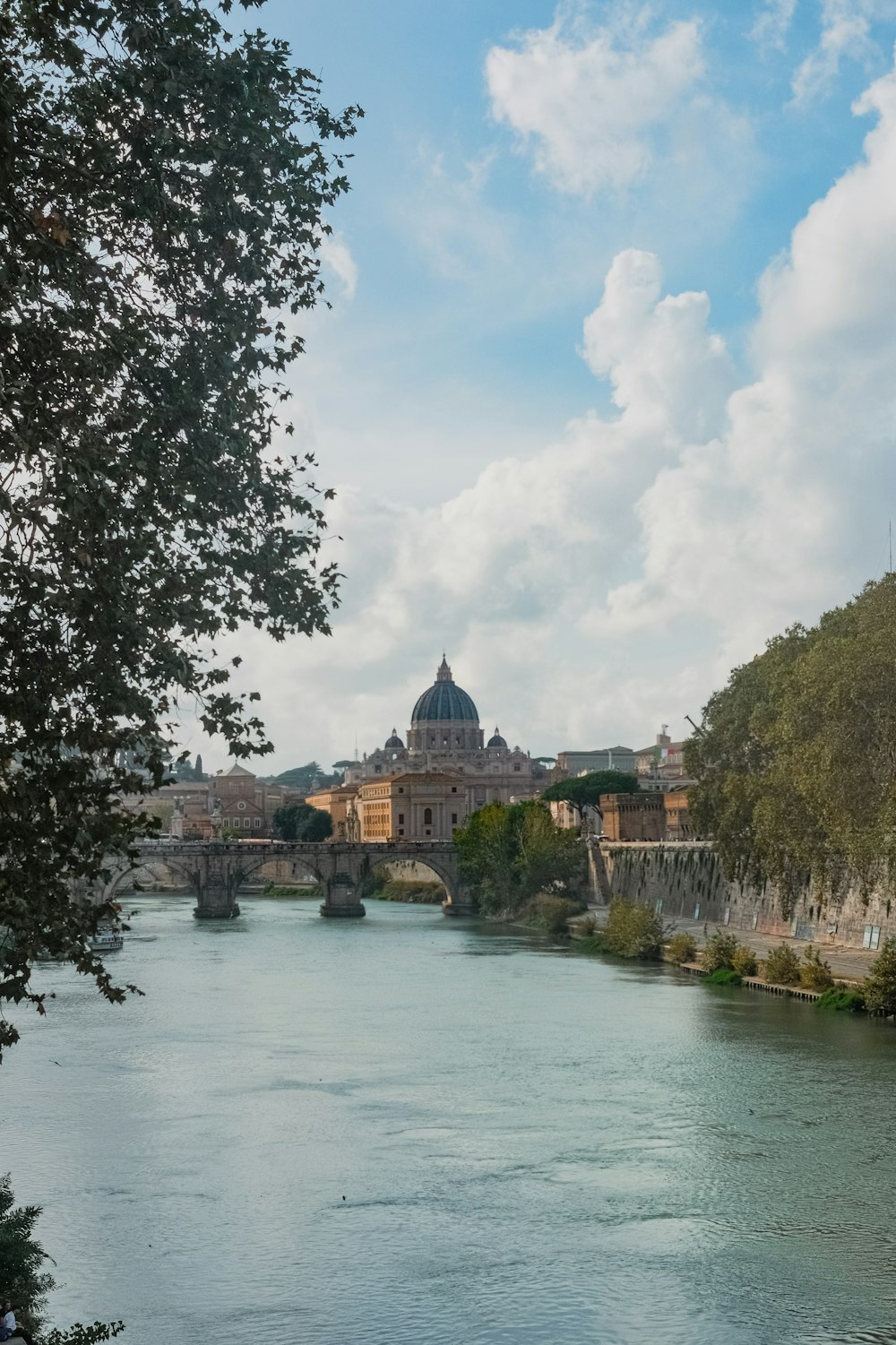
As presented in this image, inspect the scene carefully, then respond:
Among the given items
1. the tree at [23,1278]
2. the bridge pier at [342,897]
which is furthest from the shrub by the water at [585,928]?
the tree at [23,1278]

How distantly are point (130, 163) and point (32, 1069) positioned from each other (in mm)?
21725

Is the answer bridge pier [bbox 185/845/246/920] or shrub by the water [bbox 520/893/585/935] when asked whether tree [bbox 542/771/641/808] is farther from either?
shrub by the water [bbox 520/893/585/935]

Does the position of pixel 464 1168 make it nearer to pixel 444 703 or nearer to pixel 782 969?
pixel 782 969

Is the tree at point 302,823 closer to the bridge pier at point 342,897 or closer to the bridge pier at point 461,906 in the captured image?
the bridge pier at point 342,897

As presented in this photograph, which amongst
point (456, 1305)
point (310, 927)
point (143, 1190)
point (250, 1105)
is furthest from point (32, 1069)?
point (310, 927)

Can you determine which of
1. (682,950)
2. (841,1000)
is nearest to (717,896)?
(682,950)

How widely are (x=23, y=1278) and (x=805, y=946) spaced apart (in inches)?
1328

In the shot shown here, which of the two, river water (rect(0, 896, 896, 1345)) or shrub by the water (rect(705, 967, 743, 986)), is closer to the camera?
river water (rect(0, 896, 896, 1345))

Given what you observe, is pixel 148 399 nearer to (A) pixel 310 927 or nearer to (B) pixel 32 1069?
(B) pixel 32 1069

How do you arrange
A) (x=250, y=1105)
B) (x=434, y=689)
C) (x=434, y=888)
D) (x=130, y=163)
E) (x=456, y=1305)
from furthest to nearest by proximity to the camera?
(x=434, y=689), (x=434, y=888), (x=250, y=1105), (x=456, y=1305), (x=130, y=163)

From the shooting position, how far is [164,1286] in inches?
636

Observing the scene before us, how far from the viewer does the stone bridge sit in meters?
76.8

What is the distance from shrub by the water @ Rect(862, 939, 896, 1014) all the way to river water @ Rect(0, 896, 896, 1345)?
0.72 m

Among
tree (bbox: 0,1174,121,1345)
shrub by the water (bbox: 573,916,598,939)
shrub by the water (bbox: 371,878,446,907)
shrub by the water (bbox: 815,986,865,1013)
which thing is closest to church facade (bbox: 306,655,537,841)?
shrub by the water (bbox: 371,878,446,907)
